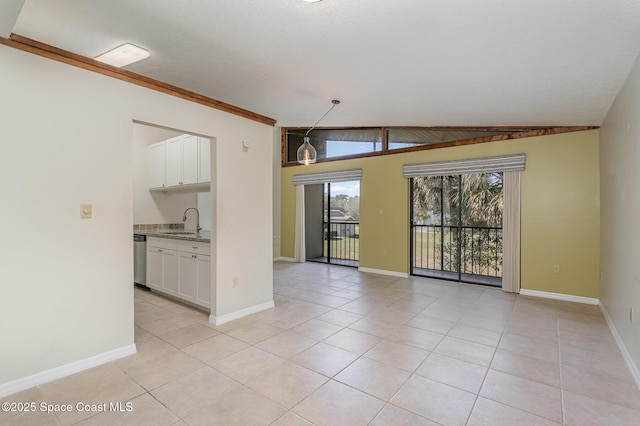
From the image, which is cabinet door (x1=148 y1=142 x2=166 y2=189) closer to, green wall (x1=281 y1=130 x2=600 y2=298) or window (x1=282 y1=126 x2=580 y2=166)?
window (x1=282 y1=126 x2=580 y2=166)

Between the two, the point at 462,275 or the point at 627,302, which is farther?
the point at 462,275

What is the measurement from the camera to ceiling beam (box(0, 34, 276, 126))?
6.92ft

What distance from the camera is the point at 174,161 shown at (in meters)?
4.68

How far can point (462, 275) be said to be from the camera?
5.61 metres

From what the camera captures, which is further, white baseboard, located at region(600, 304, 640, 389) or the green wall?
the green wall

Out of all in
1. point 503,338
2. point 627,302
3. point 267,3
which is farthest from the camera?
point 503,338

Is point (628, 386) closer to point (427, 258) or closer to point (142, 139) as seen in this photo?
point (427, 258)

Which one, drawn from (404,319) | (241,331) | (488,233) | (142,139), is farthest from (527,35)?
(142,139)

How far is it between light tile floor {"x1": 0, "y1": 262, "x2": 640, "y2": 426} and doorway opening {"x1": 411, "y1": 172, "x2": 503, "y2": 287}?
1592mm

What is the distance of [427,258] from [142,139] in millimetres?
5554

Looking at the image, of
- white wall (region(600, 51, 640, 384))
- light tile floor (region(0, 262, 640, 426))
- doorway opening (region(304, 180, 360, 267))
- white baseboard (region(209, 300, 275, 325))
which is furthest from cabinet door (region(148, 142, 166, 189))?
white wall (region(600, 51, 640, 384))

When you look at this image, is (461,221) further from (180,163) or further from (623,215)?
(180,163)

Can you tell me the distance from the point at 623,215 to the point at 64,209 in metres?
4.68

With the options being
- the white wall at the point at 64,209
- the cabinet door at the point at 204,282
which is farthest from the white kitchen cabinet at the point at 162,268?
the white wall at the point at 64,209
